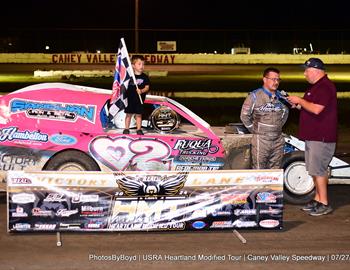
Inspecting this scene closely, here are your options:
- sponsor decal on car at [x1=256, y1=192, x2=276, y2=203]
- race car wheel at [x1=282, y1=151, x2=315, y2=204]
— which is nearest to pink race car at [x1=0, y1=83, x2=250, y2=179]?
race car wheel at [x1=282, y1=151, x2=315, y2=204]

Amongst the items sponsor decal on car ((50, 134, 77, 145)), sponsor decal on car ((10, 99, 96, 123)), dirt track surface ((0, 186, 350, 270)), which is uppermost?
sponsor decal on car ((10, 99, 96, 123))

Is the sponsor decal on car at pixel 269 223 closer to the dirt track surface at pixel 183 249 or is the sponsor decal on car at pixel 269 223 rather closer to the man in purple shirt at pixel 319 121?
the dirt track surface at pixel 183 249

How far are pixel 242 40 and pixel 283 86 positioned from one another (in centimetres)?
4663

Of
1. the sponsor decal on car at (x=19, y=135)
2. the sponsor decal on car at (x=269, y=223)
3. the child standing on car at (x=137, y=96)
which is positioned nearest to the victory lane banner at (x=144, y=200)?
the sponsor decal on car at (x=269, y=223)

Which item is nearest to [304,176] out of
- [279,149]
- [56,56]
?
[279,149]

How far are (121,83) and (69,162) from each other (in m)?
1.25

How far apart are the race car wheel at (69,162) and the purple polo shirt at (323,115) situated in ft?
8.55

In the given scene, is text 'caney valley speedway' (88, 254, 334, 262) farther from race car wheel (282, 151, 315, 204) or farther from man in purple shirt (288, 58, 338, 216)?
race car wheel (282, 151, 315, 204)

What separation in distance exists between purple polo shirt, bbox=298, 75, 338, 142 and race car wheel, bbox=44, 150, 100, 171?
103 inches

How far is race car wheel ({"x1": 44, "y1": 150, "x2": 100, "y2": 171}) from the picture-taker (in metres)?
8.30

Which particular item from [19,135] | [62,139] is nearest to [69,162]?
[62,139]

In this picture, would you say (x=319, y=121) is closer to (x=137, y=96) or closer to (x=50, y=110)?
(x=137, y=96)

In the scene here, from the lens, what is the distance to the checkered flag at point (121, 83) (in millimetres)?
8688

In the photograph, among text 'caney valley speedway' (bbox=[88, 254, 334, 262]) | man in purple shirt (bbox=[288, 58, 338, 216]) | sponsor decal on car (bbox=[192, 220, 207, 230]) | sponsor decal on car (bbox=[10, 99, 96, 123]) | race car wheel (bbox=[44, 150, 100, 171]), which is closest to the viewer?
text 'caney valley speedway' (bbox=[88, 254, 334, 262])
